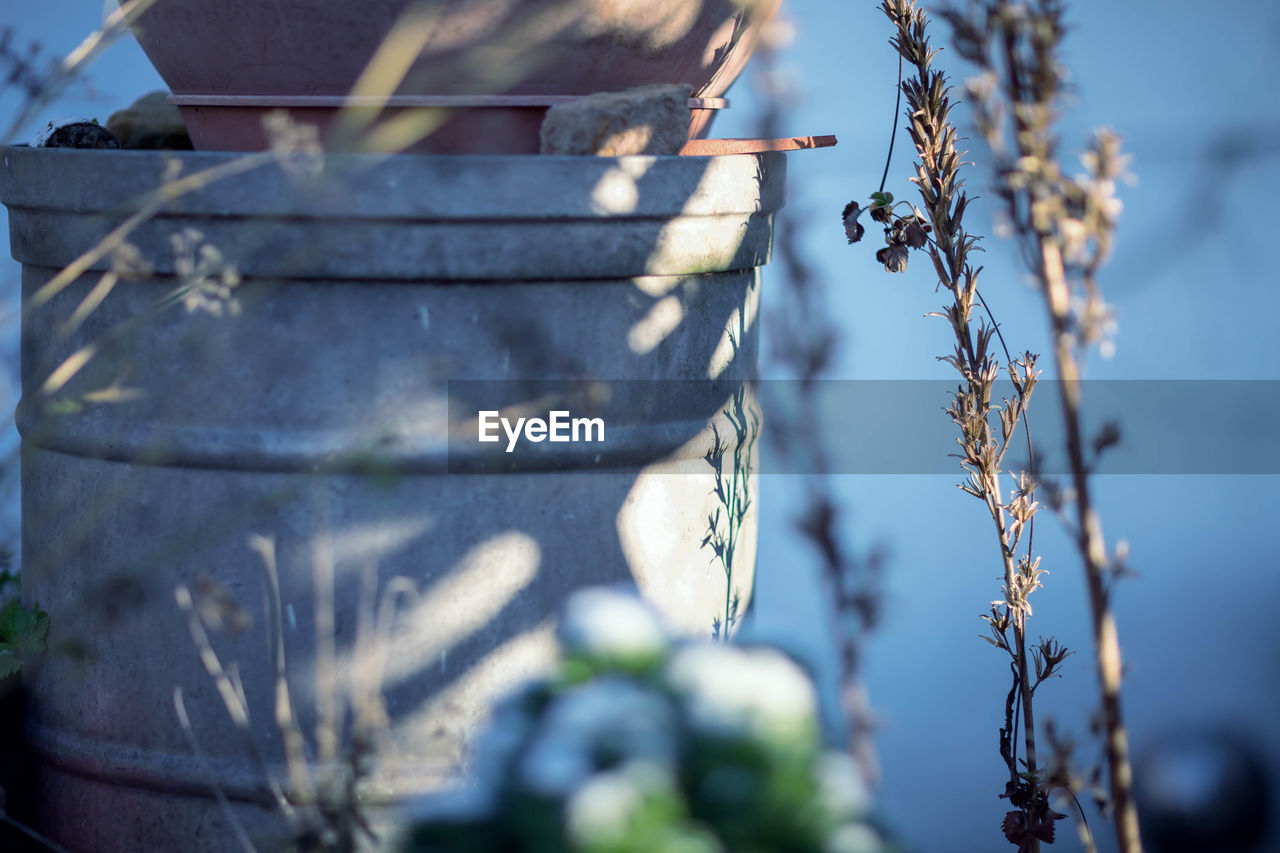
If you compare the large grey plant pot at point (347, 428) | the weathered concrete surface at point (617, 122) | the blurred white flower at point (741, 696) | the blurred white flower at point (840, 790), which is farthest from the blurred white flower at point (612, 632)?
the weathered concrete surface at point (617, 122)

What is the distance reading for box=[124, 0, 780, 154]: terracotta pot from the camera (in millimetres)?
1623

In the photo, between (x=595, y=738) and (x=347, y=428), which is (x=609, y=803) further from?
(x=347, y=428)

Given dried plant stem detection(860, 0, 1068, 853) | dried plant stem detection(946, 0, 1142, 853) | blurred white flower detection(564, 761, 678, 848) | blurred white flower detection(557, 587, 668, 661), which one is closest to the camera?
blurred white flower detection(564, 761, 678, 848)

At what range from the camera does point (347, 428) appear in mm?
1576

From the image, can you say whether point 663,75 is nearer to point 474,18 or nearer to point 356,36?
point 474,18

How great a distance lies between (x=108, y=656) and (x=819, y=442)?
1156mm

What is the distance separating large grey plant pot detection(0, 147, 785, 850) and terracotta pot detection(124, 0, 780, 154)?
202 mm

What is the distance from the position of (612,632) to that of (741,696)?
0.40ft

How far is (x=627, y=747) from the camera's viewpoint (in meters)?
0.74

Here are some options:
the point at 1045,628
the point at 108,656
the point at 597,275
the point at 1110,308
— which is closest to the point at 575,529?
the point at 597,275

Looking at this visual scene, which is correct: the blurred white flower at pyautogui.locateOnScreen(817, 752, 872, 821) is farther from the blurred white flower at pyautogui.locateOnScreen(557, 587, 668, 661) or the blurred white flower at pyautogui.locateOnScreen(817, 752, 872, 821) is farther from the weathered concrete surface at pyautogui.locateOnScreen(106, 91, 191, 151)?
the weathered concrete surface at pyautogui.locateOnScreen(106, 91, 191, 151)

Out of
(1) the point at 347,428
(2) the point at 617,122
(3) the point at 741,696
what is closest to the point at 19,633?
(1) the point at 347,428

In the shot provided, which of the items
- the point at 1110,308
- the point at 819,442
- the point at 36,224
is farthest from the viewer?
the point at 36,224

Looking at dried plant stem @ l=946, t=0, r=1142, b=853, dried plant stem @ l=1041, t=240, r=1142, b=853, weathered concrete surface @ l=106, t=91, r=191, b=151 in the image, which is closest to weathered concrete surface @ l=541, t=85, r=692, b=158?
dried plant stem @ l=946, t=0, r=1142, b=853
